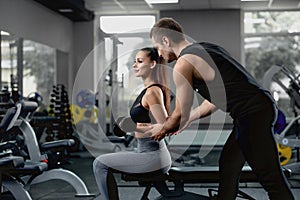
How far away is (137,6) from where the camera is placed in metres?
8.87

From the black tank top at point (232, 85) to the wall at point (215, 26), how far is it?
7.17 meters

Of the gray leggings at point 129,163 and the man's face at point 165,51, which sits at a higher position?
the man's face at point 165,51

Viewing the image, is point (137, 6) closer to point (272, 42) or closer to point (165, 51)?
point (272, 42)

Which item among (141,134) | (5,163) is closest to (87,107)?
(5,163)

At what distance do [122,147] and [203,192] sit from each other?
2.55m

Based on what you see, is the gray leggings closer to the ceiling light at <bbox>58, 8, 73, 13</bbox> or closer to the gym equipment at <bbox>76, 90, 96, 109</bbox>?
the gym equipment at <bbox>76, 90, 96, 109</bbox>

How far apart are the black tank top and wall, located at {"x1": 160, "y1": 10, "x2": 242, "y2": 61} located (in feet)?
23.5

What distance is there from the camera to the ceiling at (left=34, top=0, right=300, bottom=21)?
838cm

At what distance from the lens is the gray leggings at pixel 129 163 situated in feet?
7.97

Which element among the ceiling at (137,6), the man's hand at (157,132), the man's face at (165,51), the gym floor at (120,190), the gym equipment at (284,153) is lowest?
the gym floor at (120,190)

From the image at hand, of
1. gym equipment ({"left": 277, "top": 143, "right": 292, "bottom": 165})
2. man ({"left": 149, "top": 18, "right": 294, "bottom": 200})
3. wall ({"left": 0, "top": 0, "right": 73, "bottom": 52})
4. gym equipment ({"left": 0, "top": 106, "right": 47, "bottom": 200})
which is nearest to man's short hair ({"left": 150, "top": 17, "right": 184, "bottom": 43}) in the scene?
man ({"left": 149, "top": 18, "right": 294, "bottom": 200})

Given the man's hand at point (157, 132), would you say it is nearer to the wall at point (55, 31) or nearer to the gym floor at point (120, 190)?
the gym floor at point (120, 190)

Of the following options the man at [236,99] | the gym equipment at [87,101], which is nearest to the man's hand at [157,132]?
the man at [236,99]

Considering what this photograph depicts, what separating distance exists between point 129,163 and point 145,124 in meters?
0.22
